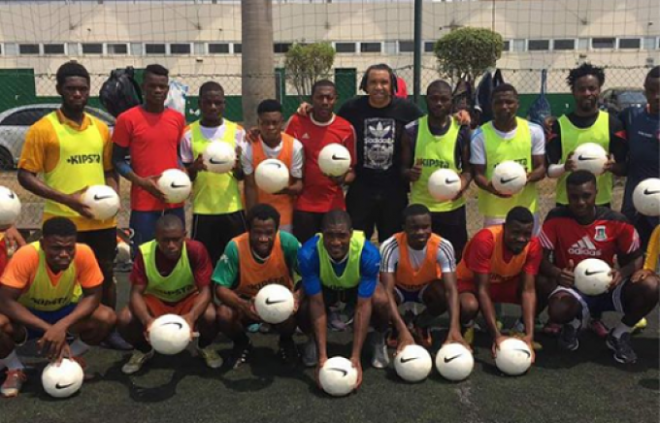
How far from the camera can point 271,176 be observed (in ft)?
14.3

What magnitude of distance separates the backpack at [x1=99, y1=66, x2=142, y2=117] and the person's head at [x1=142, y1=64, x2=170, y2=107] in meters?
2.17

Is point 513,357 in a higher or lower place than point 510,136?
lower

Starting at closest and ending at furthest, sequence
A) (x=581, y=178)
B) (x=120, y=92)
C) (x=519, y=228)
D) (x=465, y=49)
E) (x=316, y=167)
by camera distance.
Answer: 1. (x=519, y=228)
2. (x=581, y=178)
3. (x=316, y=167)
4. (x=120, y=92)
5. (x=465, y=49)

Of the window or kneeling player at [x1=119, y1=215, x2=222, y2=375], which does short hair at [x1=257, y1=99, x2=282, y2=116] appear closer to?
kneeling player at [x1=119, y1=215, x2=222, y2=375]

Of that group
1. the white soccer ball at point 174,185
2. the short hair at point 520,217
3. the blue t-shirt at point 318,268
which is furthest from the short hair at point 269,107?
the short hair at point 520,217

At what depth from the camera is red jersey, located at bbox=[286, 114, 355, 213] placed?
15.5ft

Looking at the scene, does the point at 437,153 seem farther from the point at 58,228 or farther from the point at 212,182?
the point at 58,228

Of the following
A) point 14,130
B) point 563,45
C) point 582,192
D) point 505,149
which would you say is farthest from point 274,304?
point 563,45

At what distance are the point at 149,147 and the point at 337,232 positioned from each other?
1.71m

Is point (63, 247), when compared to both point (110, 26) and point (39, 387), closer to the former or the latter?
point (39, 387)

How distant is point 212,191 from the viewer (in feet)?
15.1

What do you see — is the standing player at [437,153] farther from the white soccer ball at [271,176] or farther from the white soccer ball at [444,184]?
the white soccer ball at [271,176]

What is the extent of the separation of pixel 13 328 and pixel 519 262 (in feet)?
11.7

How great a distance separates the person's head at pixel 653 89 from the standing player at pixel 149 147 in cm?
375
